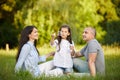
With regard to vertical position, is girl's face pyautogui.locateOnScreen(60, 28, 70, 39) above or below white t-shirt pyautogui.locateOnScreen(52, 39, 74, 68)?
above

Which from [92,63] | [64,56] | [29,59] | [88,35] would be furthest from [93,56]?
[29,59]

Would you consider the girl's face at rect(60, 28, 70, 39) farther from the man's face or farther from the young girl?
the man's face

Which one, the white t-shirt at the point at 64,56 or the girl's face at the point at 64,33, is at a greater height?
the girl's face at the point at 64,33

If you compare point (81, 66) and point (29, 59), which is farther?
point (81, 66)

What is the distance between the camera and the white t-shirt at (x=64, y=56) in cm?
1034

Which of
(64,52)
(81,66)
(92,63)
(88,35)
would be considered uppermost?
(88,35)

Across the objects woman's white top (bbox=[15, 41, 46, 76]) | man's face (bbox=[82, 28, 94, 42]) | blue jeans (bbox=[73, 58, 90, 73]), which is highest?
man's face (bbox=[82, 28, 94, 42])

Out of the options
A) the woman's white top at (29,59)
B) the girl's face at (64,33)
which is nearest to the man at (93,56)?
the girl's face at (64,33)

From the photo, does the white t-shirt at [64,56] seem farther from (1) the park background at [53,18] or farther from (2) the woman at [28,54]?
(1) the park background at [53,18]

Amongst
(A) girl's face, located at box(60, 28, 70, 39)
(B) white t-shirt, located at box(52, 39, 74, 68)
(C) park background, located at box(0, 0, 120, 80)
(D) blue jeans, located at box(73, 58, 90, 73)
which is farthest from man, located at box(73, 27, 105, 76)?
(C) park background, located at box(0, 0, 120, 80)

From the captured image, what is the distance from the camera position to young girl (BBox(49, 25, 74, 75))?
10.3 m

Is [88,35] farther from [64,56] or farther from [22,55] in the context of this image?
[22,55]

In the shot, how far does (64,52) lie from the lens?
10.4 meters

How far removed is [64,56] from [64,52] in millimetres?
114
